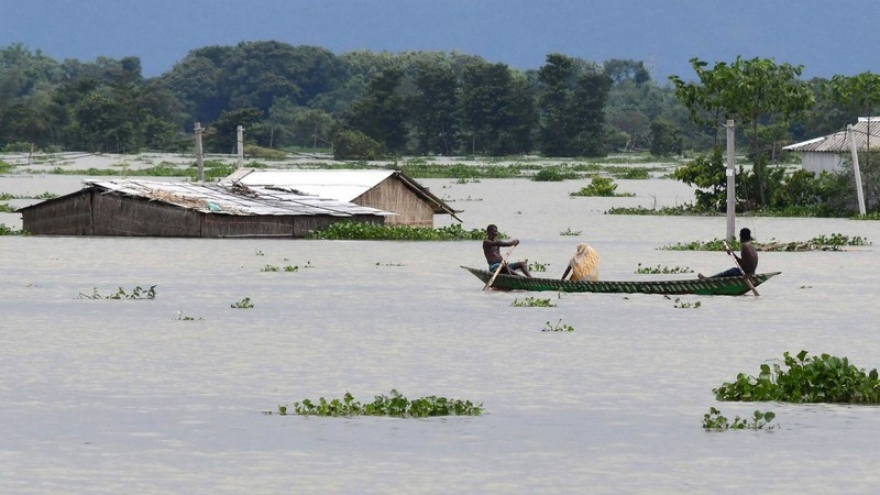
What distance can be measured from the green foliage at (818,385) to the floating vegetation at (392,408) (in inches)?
82.8

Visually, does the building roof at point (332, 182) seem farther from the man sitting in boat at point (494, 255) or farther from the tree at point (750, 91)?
the man sitting in boat at point (494, 255)

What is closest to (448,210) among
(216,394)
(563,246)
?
(563,246)

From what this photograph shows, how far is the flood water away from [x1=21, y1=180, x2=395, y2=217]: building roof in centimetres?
403

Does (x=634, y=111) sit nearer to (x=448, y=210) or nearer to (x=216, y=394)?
(x=448, y=210)

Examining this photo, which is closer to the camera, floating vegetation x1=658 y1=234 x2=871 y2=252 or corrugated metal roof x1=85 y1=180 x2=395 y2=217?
floating vegetation x1=658 y1=234 x2=871 y2=252

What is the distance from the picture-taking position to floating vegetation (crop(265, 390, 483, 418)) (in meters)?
13.0

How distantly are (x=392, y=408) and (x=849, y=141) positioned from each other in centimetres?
3373

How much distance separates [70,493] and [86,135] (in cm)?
9464

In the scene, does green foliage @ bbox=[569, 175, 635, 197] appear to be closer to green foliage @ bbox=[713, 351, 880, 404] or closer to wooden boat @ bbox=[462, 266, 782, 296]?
wooden boat @ bbox=[462, 266, 782, 296]

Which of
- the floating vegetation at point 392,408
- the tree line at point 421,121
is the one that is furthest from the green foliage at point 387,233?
the tree line at point 421,121

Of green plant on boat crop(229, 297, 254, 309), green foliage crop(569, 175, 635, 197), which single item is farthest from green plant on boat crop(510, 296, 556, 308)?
green foliage crop(569, 175, 635, 197)

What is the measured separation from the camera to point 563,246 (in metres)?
36.5

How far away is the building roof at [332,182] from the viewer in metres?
38.4

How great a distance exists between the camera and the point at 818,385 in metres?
13.6
